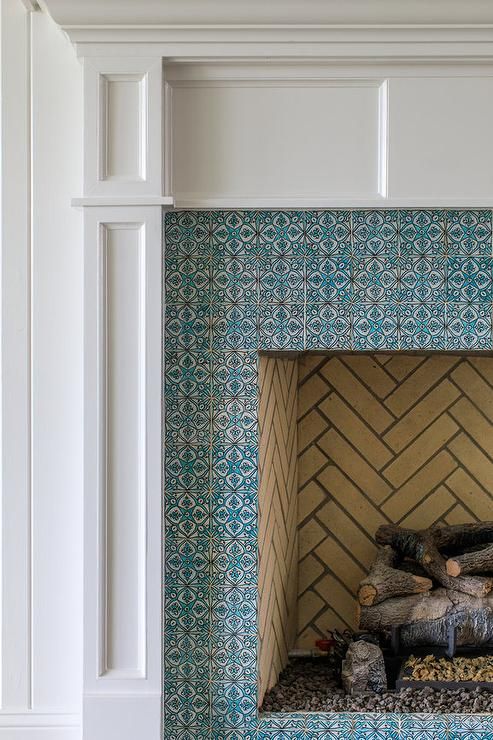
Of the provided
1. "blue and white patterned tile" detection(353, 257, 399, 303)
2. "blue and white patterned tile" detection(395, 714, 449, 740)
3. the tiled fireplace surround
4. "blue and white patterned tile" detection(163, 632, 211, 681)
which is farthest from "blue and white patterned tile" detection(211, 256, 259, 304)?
"blue and white patterned tile" detection(395, 714, 449, 740)

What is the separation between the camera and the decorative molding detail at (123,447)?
1658mm

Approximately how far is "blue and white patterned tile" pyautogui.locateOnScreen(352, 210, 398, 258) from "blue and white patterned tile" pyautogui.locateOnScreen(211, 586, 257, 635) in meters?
0.80

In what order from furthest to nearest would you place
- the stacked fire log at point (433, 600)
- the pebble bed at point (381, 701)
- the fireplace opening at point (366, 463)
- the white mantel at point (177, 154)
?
1. the fireplace opening at point (366, 463)
2. the stacked fire log at point (433, 600)
3. the pebble bed at point (381, 701)
4. the white mantel at point (177, 154)

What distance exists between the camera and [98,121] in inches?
65.1

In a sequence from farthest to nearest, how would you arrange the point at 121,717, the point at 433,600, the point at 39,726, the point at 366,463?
the point at 366,463 < the point at 433,600 < the point at 39,726 < the point at 121,717

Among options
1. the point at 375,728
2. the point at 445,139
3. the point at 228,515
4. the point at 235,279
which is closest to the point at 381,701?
the point at 375,728

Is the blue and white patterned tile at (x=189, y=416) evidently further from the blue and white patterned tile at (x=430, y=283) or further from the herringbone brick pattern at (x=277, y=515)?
the blue and white patterned tile at (x=430, y=283)

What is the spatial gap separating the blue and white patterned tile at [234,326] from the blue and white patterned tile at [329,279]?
0.14 meters

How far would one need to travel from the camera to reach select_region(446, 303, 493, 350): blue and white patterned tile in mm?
1701

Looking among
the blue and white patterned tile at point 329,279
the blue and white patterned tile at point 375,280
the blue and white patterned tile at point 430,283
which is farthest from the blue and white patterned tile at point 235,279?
the blue and white patterned tile at point 430,283

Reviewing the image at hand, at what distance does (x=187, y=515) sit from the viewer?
1711 mm

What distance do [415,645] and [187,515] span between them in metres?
0.69

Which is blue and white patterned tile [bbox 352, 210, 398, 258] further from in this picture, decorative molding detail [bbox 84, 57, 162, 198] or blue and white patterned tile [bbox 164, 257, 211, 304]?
decorative molding detail [bbox 84, 57, 162, 198]

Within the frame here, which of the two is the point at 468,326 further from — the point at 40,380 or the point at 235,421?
the point at 40,380
